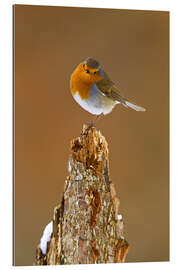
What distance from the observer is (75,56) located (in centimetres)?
316

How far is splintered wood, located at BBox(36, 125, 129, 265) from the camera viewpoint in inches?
123

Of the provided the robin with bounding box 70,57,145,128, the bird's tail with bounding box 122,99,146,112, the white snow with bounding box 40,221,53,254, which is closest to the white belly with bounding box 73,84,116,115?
the robin with bounding box 70,57,145,128

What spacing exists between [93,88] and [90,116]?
17 cm

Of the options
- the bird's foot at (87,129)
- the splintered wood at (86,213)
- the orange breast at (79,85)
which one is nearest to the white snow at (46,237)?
the splintered wood at (86,213)

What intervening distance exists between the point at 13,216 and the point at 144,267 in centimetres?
89

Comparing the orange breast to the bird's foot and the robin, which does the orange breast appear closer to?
the robin

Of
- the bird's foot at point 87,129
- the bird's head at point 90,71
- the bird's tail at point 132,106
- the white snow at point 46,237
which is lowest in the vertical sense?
the white snow at point 46,237

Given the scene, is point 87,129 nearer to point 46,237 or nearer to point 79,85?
point 79,85

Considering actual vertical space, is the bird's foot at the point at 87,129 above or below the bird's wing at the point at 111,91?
below

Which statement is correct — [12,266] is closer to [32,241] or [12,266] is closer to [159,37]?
[32,241]

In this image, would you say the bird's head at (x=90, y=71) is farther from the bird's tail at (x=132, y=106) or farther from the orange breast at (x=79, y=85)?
the bird's tail at (x=132, y=106)

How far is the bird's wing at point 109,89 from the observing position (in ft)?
10.4

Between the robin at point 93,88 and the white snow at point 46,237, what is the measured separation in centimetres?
67
